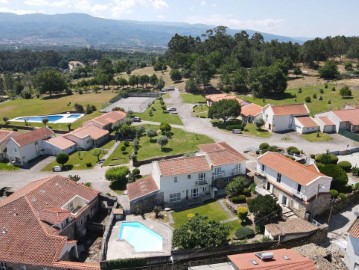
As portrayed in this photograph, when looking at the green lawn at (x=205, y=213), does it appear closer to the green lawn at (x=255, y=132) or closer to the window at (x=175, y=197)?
the window at (x=175, y=197)

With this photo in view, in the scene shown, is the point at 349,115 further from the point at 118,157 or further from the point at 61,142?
the point at 61,142

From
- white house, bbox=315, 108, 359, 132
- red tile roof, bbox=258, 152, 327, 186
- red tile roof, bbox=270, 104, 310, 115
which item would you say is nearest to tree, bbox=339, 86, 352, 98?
white house, bbox=315, 108, 359, 132

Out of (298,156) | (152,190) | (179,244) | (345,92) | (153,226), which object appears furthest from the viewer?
(345,92)

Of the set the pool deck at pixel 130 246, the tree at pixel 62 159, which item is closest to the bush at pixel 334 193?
the pool deck at pixel 130 246

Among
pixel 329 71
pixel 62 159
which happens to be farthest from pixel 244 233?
pixel 329 71

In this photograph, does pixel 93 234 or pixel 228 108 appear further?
pixel 228 108

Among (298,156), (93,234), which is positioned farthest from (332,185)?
(93,234)

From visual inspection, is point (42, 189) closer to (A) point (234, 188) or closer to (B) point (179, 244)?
(B) point (179, 244)
